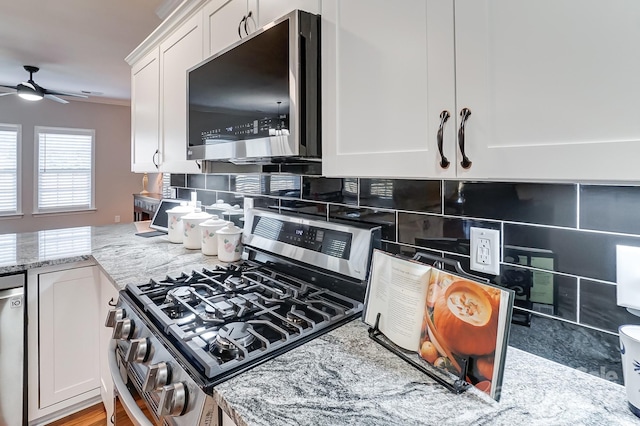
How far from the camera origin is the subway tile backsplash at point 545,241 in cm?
73

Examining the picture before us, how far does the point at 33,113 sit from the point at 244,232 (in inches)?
222

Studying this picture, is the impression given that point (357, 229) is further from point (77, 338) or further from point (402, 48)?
point (77, 338)

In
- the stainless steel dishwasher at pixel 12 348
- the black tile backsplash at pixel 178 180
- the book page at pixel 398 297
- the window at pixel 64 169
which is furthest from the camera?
the window at pixel 64 169

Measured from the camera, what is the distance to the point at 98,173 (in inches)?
233

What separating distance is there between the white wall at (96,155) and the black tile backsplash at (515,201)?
6.26 metres

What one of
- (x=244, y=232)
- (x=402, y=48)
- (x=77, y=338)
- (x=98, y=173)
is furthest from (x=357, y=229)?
(x=98, y=173)

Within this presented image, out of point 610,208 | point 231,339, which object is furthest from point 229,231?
point 610,208

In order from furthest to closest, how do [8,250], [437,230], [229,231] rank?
[8,250] < [229,231] < [437,230]

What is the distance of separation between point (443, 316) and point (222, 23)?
1.40m

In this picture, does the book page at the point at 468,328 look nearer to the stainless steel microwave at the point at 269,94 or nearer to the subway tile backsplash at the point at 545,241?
the subway tile backsplash at the point at 545,241

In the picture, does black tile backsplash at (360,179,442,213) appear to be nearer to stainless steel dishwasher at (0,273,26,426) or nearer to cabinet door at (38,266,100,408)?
cabinet door at (38,266,100,408)

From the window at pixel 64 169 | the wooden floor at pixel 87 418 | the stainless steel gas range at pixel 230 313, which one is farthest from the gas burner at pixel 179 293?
the window at pixel 64 169

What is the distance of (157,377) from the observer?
32.4 inches

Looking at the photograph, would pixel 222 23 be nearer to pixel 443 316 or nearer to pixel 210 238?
pixel 210 238
